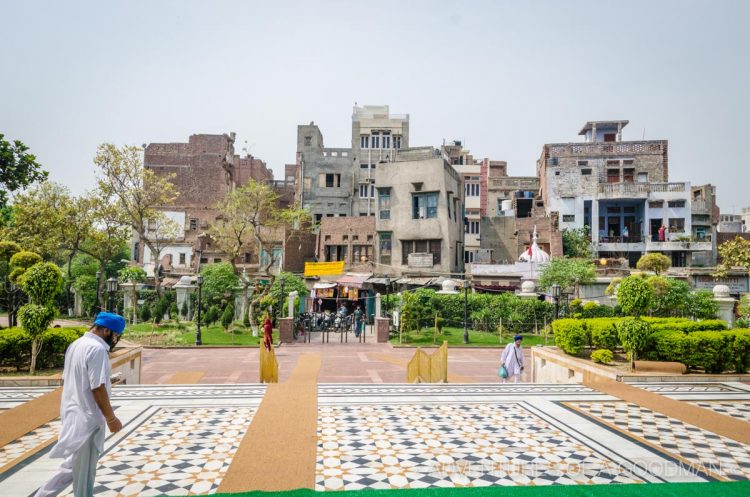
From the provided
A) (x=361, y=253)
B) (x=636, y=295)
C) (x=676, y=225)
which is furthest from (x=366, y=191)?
(x=636, y=295)

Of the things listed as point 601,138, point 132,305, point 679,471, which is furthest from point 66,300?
point 601,138

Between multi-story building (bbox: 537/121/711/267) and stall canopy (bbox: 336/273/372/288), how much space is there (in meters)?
14.8

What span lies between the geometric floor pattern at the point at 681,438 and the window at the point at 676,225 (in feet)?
111

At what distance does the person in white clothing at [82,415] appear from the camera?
4.69 meters

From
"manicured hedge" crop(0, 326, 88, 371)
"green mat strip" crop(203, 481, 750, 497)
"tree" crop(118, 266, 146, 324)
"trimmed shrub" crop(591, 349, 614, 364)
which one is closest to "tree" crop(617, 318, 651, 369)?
"trimmed shrub" crop(591, 349, 614, 364)

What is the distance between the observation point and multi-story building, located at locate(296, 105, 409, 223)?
45.5 m

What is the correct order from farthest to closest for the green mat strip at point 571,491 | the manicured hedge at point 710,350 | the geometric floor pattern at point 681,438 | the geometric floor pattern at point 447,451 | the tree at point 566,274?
1. the tree at point 566,274
2. the manicured hedge at point 710,350
3. the geometric floor pattern at point 681,438
4. the geometric floor pattern at point 447,451
5. the green mat strip at point 571,491

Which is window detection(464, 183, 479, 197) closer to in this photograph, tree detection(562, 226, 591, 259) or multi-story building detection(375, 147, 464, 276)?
multi-story building detection(375, 147, 464, 276)

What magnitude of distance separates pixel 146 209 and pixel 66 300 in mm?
11341

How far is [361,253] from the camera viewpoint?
130 feet

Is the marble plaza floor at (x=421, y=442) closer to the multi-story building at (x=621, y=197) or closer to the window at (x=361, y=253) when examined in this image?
the window at (x=361, y=253)

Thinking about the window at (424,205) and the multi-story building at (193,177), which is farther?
the multi-story building at (193,177)

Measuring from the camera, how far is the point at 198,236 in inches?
1774

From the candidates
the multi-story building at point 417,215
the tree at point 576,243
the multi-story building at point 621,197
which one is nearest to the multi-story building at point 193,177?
the multi-story building at point 417,215
